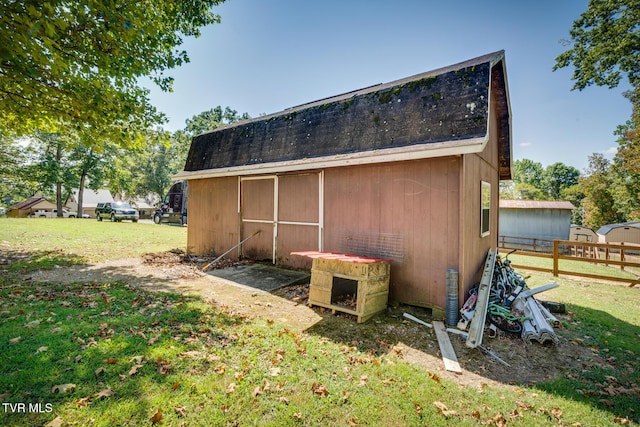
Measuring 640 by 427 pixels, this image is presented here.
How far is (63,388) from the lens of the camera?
94.4 inches

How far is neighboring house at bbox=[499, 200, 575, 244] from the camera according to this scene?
19422mm

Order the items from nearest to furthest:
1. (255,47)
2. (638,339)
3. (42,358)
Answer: (42,358), (638,339), (255,47)

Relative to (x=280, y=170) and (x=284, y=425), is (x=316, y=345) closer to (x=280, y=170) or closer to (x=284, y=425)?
(x=284, y=425)

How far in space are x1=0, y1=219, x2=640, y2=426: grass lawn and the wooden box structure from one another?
901 mm

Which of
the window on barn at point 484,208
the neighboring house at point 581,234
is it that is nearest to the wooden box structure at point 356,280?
the window on barn at point 484,208

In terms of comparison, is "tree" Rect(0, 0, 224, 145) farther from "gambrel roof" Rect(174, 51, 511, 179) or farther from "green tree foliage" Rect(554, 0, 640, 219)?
"green tree foliage" Rect(554, 0, 640, 219)

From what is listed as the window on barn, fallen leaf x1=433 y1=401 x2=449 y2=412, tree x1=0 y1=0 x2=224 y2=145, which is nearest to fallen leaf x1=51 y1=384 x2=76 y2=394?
fallen leaf x1=433 y1=401 x2=449 y2=412

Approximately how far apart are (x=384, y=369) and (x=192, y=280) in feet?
16.9

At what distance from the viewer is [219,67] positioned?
11.4 metres

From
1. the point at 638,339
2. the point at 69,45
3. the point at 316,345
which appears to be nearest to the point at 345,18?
the point at 69,45

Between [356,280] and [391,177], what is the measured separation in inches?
82.0

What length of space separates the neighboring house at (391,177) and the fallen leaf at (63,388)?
4.47 m

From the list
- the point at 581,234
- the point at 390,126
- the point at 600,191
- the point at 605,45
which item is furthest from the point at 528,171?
the point at 390,126

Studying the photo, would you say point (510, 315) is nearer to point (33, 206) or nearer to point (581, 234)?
point (581, 234)
